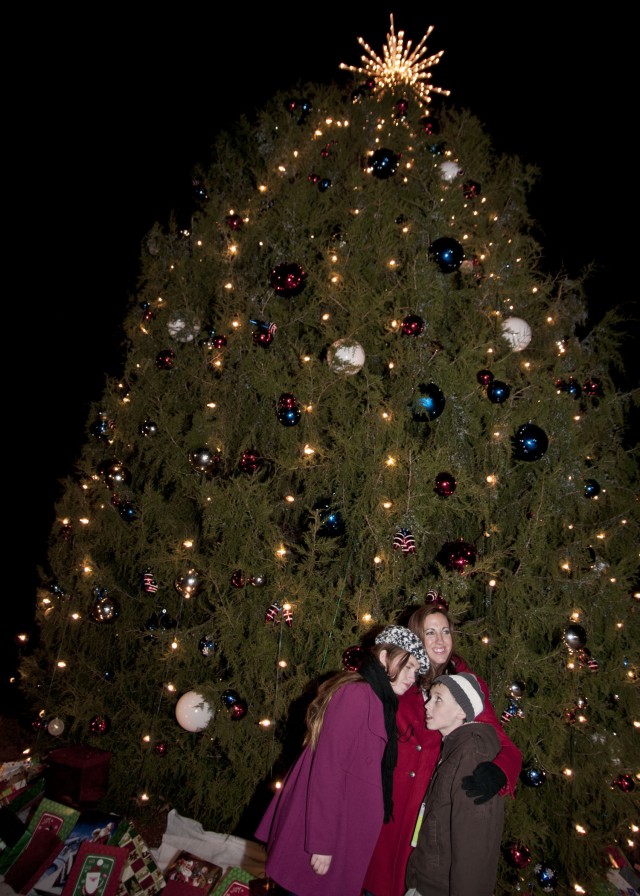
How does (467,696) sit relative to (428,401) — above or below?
below

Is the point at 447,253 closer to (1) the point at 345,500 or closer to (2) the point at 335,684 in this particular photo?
(1) the point at 345,500

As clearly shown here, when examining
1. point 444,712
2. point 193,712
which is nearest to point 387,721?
point 444,712

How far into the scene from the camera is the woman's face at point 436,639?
2.84 m

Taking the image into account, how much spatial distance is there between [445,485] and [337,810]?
210 centimetres

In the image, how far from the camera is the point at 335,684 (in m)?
2.42

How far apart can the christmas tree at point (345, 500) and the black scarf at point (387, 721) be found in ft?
3.60

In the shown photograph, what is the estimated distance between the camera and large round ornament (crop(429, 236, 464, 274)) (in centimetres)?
385

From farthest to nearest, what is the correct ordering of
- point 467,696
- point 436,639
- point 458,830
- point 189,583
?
point 189,583, point 436,639, point 467,696, point 458,830

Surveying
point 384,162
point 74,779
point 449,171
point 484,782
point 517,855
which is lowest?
point 74,779

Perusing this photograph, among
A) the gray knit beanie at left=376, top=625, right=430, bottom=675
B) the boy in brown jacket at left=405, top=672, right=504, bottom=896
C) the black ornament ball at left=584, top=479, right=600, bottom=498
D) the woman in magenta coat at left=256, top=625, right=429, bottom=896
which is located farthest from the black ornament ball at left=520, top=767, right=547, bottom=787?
the black ornament ball at left=584, top=479, right=600, bottom=498

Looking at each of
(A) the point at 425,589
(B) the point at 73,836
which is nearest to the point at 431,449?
(A) the point at 425,589

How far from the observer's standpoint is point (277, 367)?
4117 millimetres

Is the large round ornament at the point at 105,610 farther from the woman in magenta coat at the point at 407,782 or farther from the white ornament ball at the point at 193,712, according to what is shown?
the woman in magenta coat at the point at 407,782

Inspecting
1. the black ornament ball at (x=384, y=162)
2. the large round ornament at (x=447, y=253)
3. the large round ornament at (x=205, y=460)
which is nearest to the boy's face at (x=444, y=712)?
the large round ornament at (x=205, y=460)
